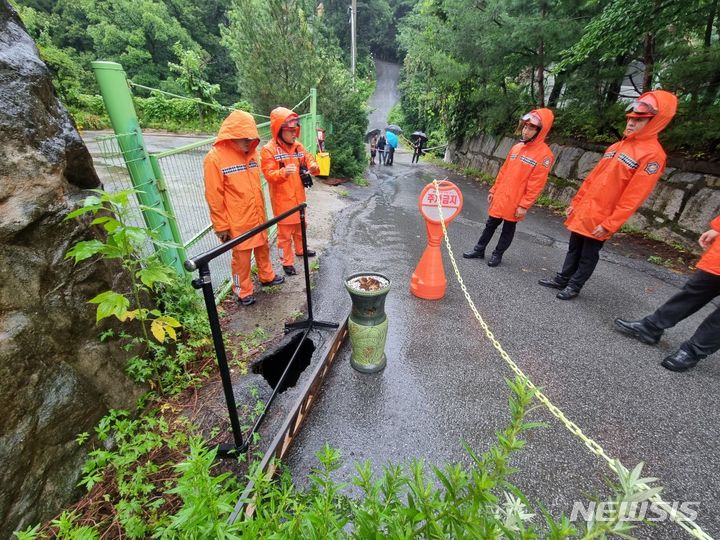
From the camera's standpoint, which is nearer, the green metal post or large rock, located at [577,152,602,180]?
the green metal post

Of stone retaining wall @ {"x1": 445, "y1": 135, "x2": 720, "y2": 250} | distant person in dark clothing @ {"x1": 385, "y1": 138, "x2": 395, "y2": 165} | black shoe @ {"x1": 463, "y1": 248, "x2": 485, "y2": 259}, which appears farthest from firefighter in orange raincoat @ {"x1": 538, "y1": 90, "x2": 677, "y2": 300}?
distant person in dark clothing @ {"x1": 385, "y1": 138, "x2": 395, "y2": 165}

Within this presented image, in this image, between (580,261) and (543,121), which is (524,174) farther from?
(580,261)

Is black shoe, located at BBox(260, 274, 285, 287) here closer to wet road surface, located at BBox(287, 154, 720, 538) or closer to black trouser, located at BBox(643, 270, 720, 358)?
wet road surface, located at BBox(287, 154, 720, 538)

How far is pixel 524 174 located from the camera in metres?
4.08

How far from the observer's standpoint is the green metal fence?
7.89ft

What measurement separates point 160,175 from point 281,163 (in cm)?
147

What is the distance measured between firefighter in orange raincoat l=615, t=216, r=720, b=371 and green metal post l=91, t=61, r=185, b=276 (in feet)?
13.9

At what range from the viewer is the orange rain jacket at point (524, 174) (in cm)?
396

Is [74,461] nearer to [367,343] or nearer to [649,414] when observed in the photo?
[367,343]

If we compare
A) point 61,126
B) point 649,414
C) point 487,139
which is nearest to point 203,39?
point 487,139

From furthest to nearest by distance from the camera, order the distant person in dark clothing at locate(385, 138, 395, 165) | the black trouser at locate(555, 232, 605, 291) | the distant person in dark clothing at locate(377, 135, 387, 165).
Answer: the distant person in dark clothing at locate(377, 135, 387, 165) < the distant person in dark clothing at locate(385, 138, 395, 165) < the black trouser at locate(555, 232, 605, 291)

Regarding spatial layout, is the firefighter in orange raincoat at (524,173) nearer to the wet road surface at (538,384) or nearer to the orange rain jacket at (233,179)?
the wet road surface at (538,384)

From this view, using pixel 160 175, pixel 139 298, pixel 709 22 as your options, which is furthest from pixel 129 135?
pixel 709 22

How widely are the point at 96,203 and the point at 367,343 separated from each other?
80.6 inches
